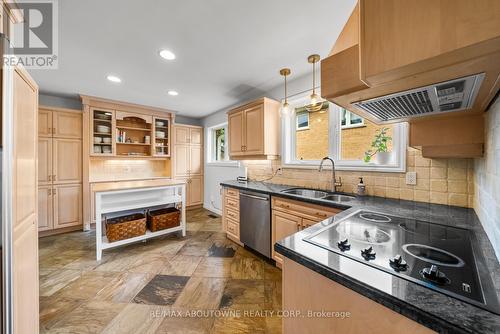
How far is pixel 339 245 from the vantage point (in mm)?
855

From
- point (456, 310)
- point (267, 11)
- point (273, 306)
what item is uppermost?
point (267, 11)

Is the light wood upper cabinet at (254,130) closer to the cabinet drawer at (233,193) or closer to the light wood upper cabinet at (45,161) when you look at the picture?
the cabinet drawer at (233,193)

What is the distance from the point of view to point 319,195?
2.44m

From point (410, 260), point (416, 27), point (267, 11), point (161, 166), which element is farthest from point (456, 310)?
point (161, 166)

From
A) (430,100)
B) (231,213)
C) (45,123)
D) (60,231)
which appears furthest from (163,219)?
(430,100)

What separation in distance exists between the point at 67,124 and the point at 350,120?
4.63 meters

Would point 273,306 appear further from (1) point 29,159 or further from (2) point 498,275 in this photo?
(1) point 29,159

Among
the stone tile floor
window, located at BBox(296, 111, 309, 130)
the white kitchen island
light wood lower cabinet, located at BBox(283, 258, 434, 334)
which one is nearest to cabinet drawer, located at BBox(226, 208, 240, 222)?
the stone tile floor

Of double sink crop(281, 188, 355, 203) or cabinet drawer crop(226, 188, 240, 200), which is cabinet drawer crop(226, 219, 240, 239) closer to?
cabinet drawer crop(226, 188, 240, 200)

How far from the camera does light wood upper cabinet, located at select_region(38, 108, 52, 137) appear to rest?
327cm

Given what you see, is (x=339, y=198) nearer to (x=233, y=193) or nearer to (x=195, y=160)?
(x=233, y=193)

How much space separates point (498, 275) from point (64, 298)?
9.82ft

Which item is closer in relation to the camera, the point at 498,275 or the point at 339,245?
the point at 498,275

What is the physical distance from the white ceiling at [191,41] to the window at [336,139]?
2.08 feet
